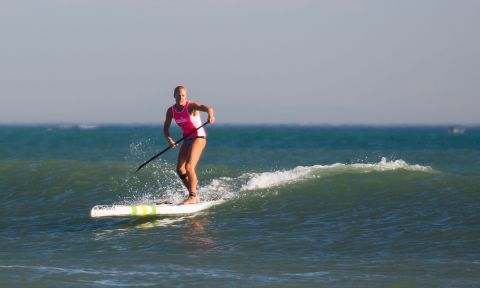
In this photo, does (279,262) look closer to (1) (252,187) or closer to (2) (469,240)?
(2) (469,240)

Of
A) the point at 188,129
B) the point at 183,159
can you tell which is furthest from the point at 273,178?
the point at 188,129

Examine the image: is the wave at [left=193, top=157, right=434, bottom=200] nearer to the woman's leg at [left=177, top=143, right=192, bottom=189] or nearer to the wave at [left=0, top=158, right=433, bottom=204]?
the wave at [left=0, top=158, right=433, bottom=204]

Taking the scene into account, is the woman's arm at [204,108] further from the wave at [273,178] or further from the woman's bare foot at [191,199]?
the wave at [273,178]

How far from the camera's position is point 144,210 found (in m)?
13.2

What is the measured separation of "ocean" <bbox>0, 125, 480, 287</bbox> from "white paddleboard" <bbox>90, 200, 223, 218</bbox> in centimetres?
15

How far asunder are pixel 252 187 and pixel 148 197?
6.80 feet

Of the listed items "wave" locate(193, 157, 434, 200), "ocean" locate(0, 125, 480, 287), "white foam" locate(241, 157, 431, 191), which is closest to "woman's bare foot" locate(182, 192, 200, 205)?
"ocean" locate(0, 125, 480, 287)

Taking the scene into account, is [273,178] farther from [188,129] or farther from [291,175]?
[188,129]

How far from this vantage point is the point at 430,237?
11016 mm

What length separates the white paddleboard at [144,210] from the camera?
12930 millimetres

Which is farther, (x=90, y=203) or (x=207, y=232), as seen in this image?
(x=90, y=203)

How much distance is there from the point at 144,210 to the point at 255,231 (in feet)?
7.59

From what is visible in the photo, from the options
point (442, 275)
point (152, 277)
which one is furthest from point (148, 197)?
point (442, 275)

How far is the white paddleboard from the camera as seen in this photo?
12.9m
